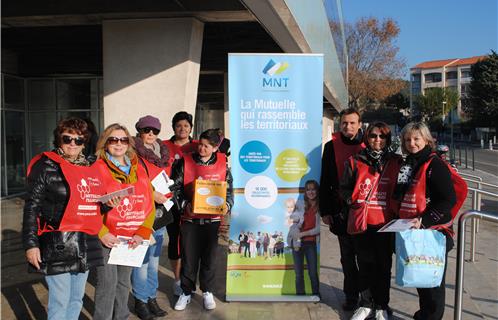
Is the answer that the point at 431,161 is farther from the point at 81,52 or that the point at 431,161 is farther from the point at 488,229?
the point at 81,52

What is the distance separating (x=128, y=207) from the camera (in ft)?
10.9

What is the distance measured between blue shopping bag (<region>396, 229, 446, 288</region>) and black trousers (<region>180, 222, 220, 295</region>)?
1.74 m

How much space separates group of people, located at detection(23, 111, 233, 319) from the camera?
2.84 m

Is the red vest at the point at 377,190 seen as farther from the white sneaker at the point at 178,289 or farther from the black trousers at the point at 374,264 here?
the white sneaker at the point at 178,289

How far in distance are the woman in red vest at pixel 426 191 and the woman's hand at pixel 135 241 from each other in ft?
6.85

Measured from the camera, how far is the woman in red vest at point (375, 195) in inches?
147

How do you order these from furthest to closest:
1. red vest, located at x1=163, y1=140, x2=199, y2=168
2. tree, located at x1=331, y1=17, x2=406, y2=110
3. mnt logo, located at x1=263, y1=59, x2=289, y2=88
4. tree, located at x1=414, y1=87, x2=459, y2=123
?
tree, located at x1=414, y1=87, x2=459, y2=123, tree, located at x1=331, y1=17, x2=406, y2=110, red vest, located at x1=163, y1=140, x2=199, y2=168, mnt logo, located at x1=263, y1=59, x2=289, y2=88

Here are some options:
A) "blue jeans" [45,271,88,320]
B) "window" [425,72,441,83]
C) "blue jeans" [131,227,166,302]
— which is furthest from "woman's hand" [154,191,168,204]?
"window" [425,72,441,83]

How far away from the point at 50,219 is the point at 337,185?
248 cm

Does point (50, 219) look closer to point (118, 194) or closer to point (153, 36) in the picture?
point (118, 194)

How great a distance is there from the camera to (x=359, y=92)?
4303 cm

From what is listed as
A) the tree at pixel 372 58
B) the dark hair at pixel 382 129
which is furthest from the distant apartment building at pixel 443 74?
the dark hair at pixel 382 129

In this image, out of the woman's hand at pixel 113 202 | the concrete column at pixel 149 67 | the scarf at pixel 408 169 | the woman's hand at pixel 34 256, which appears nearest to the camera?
the woman's hand at pixel 34 256

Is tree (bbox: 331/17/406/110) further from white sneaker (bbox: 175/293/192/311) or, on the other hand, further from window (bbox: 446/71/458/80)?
window (bbox: 446/71/458/80)
